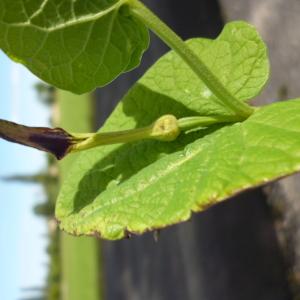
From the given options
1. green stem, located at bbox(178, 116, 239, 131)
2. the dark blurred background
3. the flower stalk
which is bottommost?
the flower stalk

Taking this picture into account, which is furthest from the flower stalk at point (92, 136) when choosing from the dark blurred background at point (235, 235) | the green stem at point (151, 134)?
the dark blurred background at point (235, 235)

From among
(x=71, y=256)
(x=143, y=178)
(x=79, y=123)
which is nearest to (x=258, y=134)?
(x=143, y=178)

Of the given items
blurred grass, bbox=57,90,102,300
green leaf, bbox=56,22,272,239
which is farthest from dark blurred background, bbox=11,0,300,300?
blurred grass, bbox=57,90,102,300

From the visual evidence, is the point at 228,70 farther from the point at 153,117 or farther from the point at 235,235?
the point at 235,235

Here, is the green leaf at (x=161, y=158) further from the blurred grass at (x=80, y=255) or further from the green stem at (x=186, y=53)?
the blurred grass at (x=80, y=255)

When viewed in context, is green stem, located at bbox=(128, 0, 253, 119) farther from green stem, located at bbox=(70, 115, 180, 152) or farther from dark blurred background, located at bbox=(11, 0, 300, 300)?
dark blurred background, located at bbox=(11, 0, 300, 300)

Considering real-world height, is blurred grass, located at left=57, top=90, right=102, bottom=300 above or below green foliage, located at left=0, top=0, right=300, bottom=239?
above

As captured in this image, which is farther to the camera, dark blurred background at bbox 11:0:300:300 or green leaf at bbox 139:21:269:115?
dark blurred background at bbox 11:0:300:300
